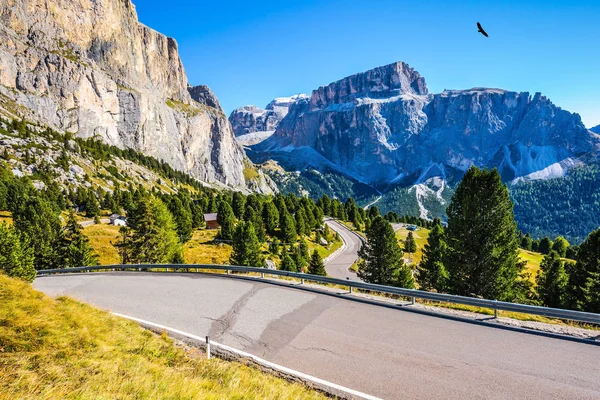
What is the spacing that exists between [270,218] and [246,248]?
114 ft

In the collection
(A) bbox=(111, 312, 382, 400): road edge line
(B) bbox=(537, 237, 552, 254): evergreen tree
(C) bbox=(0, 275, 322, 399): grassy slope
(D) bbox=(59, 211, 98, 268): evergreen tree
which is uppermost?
(C) bbox=(0, 275, 322, 399): grassy slope

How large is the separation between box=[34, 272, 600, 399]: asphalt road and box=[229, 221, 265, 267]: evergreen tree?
2954 cm

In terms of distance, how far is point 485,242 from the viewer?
69.3 feet

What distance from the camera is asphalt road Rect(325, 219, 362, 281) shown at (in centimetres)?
5862

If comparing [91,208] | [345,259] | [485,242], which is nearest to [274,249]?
[345,259]

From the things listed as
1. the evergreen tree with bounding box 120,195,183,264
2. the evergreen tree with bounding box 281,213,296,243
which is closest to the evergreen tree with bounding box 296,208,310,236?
the evergreen tree with bounding box 281,213,296,243

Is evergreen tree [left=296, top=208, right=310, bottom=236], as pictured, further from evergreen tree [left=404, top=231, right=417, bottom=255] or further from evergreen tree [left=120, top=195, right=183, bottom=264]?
evergreen tree [left=120, top=195, right=183, bottom=264]

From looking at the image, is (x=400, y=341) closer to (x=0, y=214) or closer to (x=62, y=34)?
(x=0, y=214)

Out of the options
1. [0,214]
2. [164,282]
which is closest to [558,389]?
[164,282]

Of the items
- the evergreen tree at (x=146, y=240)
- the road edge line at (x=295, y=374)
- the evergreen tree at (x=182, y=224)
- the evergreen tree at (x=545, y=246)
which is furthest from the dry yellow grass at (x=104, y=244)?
the evergreen tree at (x=545, y=246)

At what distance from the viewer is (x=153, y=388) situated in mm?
5711

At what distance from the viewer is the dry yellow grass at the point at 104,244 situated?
159 feet

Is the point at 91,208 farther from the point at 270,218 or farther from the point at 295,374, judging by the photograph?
the point at 295,374

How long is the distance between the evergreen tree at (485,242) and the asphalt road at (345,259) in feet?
94.1
